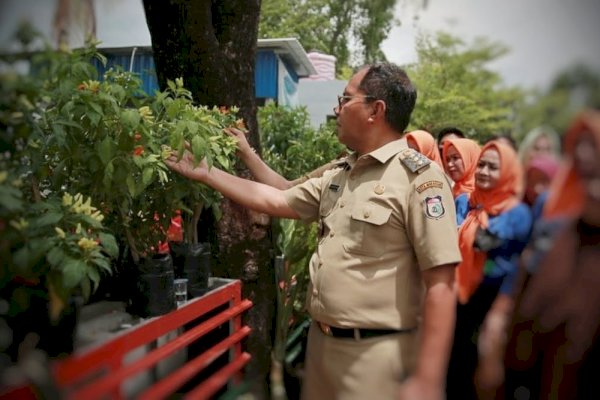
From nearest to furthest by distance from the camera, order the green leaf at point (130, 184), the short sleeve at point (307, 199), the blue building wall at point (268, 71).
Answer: the green leaf at point (130, 184)
the short sleeve at point (307, 199)
the blue building wall at point (268, 71)

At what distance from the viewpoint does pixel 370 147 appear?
1.59 m

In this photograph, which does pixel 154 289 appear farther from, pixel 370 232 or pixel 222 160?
pixel 370 232

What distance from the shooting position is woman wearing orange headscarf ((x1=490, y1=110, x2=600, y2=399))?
0.75m

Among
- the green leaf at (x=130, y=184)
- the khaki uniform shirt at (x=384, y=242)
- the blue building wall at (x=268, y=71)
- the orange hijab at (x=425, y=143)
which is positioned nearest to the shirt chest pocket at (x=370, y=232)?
the khaki uniform shirt at (x=384, y=242)

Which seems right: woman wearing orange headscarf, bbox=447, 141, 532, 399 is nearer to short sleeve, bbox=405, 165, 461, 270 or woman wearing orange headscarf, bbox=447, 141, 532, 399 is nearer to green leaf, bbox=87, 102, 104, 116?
short sleeve, bbox=405, 165, 461, 270

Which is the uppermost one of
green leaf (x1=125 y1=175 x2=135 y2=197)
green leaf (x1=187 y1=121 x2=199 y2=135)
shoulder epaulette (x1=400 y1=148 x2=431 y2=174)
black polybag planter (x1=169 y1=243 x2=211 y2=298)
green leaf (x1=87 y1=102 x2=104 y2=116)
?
green leaf (x1=87 y1=102 x2=104 y2=116)

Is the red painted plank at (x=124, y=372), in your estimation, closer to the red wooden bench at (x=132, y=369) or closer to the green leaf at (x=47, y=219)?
the red wooden bench at (x=132, y=369)

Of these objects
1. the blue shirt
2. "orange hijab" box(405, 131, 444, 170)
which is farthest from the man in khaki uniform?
"orange hijab" box(405, 131, 444, 170)

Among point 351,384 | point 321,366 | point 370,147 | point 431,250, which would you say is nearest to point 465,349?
point 431,250

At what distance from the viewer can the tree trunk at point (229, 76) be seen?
2.46m

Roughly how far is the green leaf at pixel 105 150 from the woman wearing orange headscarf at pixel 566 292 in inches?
45.5

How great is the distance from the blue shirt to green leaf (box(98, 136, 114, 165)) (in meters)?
1.05

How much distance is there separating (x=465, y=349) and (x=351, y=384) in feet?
1.15

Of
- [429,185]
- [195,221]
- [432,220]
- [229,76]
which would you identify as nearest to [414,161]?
[429,185]
